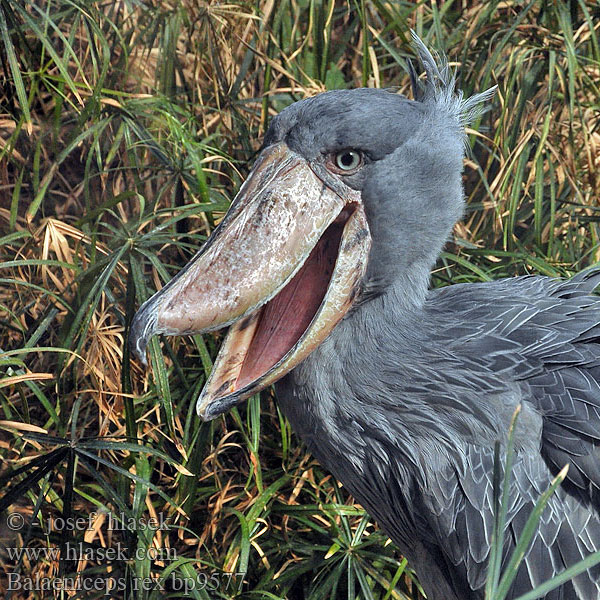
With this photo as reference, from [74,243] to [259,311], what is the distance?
1042 millimetres

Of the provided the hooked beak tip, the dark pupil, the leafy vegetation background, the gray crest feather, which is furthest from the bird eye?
the leafy vegetation background

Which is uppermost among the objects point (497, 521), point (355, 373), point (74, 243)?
point (497, 521)

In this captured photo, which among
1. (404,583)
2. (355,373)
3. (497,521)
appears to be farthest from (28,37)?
(497,521)

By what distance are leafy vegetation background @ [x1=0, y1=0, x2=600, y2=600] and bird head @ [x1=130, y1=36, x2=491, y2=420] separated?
583mm

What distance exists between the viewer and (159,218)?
2.60m

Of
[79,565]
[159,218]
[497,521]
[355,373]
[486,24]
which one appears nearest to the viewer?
[497,521]

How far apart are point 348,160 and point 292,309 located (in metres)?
0.29

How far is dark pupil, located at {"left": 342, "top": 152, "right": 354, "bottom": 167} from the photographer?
1.64 m

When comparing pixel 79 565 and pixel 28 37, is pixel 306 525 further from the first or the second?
pixel 28 37

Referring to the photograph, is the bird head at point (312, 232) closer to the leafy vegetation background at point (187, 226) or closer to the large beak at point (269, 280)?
the large beak at point (269, 280)

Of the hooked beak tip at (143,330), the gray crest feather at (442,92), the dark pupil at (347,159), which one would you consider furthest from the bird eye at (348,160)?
the hooked beak tip at (143,330)

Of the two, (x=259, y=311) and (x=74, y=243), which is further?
(x=74, y=243)

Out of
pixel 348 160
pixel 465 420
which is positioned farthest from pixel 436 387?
pixel 348 160

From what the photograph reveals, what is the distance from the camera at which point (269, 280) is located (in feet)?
5.18
